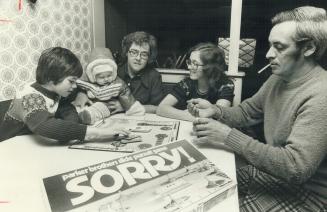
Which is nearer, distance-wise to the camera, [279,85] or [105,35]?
[279,85]

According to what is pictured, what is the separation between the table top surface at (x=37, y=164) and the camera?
2.53 ft

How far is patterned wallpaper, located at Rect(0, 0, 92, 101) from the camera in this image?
66.7 inches

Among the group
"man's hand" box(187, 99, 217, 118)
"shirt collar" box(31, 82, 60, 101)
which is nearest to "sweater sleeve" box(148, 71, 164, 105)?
"man's hand" box(187, 99, 217, 118)

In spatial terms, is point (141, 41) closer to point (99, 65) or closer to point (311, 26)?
point (99, 65)

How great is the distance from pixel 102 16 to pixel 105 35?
181 millimetres

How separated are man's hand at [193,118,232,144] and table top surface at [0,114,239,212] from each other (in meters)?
0.04

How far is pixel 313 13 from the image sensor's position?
112 cm

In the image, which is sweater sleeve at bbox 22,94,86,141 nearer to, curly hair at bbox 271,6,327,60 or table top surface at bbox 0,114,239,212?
table top surface at bbox 0,114,239,212

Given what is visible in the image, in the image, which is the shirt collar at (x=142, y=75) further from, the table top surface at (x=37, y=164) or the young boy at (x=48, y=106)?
the table top surface at (x=37, y=164)

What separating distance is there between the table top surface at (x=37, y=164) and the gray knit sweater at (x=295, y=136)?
0.10 metres

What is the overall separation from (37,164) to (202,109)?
79 centimetres

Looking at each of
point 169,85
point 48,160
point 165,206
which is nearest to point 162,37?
point 169,85

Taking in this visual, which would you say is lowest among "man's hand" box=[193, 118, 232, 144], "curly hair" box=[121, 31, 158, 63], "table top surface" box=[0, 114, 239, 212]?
"table top surface" box=[0, 114, 239, 212]

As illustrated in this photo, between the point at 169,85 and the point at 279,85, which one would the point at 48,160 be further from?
the point at 169,85
